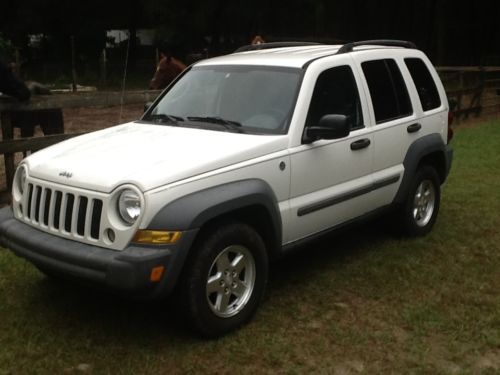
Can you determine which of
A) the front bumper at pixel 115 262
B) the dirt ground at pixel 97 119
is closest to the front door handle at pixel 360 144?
the front bumper at pixel 115 262

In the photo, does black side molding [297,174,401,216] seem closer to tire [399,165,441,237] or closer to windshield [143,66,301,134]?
tire [399,165,441,237]

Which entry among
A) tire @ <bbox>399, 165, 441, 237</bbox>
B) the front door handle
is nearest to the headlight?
the front door handle

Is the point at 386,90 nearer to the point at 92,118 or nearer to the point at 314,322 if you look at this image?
the point at 314,322

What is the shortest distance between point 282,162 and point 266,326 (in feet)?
3.46

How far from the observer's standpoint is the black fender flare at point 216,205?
11.9ft

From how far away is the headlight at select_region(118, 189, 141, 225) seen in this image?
11.9ft

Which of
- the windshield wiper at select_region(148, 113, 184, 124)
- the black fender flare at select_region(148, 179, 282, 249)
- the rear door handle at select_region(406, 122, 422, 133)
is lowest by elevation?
the black fender flare at select_region(148, 179, 282, 249)

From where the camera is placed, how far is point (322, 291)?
15.8ft

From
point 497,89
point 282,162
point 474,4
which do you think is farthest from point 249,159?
point 474,4

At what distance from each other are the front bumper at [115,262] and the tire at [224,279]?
176mm

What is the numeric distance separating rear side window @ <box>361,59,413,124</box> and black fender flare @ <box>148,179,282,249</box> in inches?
58.8

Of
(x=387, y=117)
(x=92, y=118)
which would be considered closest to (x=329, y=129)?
(x=387, y=117)

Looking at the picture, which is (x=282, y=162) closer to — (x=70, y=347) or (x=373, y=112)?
(x=373, y=112)

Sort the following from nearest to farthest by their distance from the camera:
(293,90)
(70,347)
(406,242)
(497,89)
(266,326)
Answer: (70,347) → (266,326) → (293,90) → (406,242) → (497,89)
